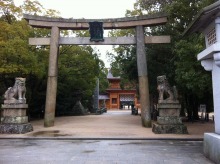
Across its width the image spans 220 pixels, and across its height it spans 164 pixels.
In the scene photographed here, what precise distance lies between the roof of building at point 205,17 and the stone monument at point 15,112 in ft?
31.4

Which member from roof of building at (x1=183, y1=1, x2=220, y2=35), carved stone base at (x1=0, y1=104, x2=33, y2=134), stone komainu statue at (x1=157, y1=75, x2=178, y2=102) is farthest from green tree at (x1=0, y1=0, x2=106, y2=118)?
roof of building at (x1=183, y1=1, x2=220, y2=35)

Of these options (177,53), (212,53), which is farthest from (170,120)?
(212,53)

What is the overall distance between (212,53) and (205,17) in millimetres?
985

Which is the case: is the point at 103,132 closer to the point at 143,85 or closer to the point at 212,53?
the point at 143,85

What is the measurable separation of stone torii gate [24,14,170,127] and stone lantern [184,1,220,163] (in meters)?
8.62

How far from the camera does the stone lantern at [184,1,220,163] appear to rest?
705 cm

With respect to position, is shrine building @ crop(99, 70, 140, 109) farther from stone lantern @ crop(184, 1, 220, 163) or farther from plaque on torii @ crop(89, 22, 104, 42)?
stone lantern @ crop(184, 1, 220, 163)

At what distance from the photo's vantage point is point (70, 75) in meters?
26.5

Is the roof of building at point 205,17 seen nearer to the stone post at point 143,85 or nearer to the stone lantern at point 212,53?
the stone lantern at point 212,53

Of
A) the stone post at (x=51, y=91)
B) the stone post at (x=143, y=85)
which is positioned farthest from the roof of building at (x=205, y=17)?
the stone post at (x=51, y=91)

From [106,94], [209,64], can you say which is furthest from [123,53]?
[106,94]

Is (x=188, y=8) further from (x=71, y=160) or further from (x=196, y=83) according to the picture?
(x=71, y=160)

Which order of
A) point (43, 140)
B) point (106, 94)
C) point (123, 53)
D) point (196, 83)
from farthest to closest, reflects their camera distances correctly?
1. point (106, 94)
2. point (123, 53)
3. point (196, 83)
4. point (43, 140)

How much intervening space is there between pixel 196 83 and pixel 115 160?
7.03 meters
